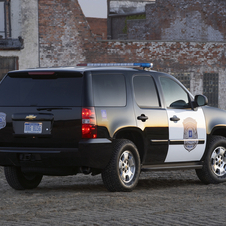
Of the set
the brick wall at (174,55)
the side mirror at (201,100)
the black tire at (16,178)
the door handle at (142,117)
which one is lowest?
the black tire at (16,178)

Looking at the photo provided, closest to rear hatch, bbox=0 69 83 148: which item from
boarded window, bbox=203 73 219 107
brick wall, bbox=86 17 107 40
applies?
boarded window, bbox=203 73 219 107

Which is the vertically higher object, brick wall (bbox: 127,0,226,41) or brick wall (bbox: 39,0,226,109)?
brick wall (bbox: 127,0,226,41)

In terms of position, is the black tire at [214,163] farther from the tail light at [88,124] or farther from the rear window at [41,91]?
the rear window at [41,91]

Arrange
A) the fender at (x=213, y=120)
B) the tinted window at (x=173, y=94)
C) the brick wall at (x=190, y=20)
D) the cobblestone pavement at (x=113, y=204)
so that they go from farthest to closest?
the brick wall at (x=190, y=20) < the fender at (x=213, y=120) < the tinted window at (x=173, y=94) < the cobblestone pavement at (x=113, y=204)

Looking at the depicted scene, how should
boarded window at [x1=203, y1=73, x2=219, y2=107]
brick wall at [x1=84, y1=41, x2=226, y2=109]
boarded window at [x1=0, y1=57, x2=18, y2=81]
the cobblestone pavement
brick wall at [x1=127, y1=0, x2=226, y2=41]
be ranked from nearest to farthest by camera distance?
the cobblestone pavement < boarded window at [x1=0, y1=57, x2=18, y2=81] < brick wall at [x1=84, y1=41, x2=226, y2=109] < boarded window at [x1=203, y1=73, x2=219, y2=107] < brick wall at [x1=127, y1=0, x2=226, y2=41]

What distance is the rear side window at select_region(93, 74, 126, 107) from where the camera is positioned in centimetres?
808

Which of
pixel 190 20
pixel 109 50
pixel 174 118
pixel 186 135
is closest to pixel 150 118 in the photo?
pixel 174 118

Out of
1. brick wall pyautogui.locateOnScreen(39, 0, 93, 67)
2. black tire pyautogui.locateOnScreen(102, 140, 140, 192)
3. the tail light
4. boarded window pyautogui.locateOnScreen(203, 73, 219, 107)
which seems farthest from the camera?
boarded window pyautogui.locateOnScreen(203, 73, 219, 107)

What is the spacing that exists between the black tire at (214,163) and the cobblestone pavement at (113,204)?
6.6 inches

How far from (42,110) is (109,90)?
104 cm

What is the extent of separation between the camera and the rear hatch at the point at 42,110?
784 centimetres

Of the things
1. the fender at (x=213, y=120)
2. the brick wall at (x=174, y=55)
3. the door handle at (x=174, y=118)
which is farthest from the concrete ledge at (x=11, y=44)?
the door handle at (x=174, y=118)

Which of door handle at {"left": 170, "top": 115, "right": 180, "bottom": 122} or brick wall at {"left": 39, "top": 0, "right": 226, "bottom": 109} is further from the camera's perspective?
brick wall at {"left": 39, "top": 0, "right": 226, "bottom": 109}

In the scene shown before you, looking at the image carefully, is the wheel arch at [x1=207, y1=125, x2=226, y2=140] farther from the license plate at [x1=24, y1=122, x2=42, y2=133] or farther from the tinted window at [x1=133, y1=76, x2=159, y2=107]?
the license plate at [x1=24, y1=122, x2=42, y2=133]
